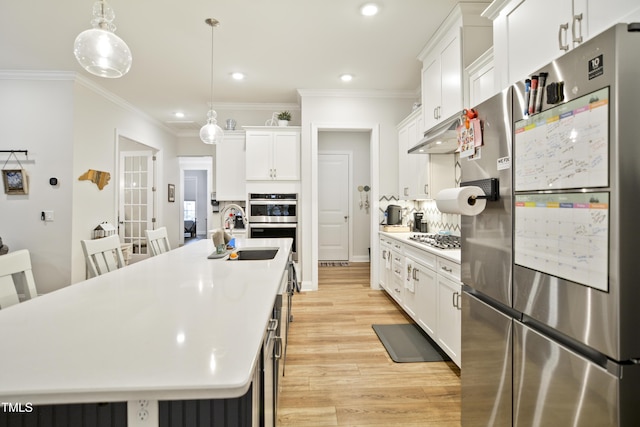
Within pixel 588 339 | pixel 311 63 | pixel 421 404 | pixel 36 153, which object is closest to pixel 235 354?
pixel 588 339

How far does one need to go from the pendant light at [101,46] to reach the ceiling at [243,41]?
1.22m

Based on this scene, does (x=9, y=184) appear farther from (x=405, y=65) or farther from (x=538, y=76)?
(x=538, y=76)

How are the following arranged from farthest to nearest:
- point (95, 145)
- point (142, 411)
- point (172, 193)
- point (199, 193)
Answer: point (199, 193)
point (172, 193)
point (95, 145)
point (142, 411)

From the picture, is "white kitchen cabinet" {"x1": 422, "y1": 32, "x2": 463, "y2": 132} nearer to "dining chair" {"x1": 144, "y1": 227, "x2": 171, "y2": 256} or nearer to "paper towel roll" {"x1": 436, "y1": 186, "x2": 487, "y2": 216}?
"paper towel roll" {"x1": 436, "y1": 186, "x2": 487, "y2": 216}

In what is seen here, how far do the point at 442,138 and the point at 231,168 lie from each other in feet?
10.8

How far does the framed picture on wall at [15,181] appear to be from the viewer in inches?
149

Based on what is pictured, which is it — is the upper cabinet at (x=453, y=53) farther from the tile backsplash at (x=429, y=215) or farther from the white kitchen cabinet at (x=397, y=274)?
the white kitchen cabinet at (x=397, y=274)

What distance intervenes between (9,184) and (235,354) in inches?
188

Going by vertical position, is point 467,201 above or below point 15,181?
below

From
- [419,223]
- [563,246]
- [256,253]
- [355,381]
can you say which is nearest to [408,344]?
[355,381]

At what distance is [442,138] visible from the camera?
106 inches

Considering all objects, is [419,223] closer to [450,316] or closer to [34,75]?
[450,316]

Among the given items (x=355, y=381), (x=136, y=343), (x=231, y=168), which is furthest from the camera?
(x=231, y=168)

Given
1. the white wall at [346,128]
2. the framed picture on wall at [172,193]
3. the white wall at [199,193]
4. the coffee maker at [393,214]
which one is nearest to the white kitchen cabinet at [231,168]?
the white wall at [346,128]
